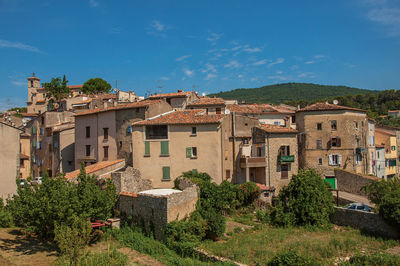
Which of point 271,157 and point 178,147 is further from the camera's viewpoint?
point 271,157

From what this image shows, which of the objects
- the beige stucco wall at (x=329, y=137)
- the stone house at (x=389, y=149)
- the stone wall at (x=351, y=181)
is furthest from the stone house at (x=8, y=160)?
the stone house at (x=389, y=149)

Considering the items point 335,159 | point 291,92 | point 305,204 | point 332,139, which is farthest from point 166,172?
point 291,92

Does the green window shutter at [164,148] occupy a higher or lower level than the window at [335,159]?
higher

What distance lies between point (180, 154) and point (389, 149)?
1507 inches

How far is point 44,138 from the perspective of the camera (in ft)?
161

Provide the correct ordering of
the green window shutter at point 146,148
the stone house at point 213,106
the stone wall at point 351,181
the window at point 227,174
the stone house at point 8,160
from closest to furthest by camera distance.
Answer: the stone house at point 8,160
the green window shutter at point 146,148
the window at point 227,174
the stone wall at point 351,181
the stone house at point 213,106

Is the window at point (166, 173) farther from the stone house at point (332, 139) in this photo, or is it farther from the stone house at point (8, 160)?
the stone house at point (332, 139)

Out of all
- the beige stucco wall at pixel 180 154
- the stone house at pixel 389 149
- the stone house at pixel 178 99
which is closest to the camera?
the beige stucco wall at pixel 180 154

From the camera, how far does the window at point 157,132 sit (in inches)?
1379

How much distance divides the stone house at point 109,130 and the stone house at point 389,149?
122ft

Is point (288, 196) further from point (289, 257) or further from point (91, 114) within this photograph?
point (91, 114)

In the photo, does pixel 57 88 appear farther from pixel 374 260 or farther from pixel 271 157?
pixel 374 260

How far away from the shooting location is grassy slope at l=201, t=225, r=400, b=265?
21.1 meters

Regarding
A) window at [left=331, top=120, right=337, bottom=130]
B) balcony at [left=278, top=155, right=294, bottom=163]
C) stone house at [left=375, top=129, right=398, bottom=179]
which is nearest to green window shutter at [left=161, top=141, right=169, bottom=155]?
balcony at [left=278, top=155, right=294, bottom=163]
